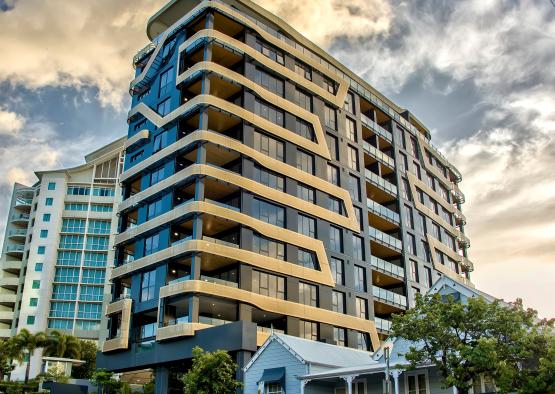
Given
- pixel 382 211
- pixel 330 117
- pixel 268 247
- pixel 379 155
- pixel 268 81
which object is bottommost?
pixel 268 247

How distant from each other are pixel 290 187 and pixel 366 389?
2698 cm

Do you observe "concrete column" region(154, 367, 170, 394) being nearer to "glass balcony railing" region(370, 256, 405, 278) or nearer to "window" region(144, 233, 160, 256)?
"window" region(144, 233, 160, 256)

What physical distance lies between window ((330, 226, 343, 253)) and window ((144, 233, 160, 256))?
19166 mm

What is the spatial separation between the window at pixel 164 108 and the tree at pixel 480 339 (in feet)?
134

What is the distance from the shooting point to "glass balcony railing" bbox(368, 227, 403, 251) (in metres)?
74.0

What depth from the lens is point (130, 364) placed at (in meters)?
58.5

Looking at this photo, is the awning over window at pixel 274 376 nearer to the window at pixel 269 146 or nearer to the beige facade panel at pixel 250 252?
the beige facade panel at pixel 250 252

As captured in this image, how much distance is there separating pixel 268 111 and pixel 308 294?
20397mm

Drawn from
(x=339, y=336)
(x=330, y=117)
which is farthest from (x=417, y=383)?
(x=330, y=117)

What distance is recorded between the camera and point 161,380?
55844 mm

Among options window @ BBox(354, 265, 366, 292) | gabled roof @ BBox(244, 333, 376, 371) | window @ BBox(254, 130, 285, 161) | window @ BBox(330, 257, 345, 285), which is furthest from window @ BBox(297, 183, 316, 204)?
gabled roof @ BBox(244, 333, 376, 371)

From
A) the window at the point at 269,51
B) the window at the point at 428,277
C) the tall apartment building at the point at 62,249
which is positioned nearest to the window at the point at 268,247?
the window at the point at 269,51

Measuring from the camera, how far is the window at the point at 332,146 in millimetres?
72250

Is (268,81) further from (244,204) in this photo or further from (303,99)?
(244,204)
